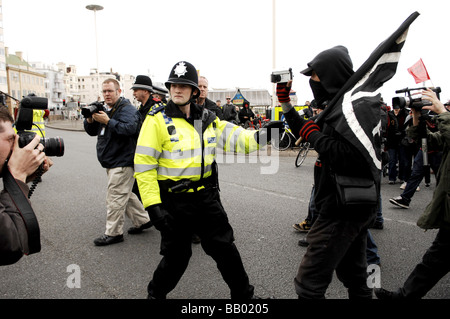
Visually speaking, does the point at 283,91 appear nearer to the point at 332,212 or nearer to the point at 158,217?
the point at 332,212

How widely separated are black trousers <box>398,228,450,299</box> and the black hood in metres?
1.47

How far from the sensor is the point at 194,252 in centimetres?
392

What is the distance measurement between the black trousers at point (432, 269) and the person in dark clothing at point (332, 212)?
1.90 feet

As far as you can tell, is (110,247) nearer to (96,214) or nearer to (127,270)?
(127,270)

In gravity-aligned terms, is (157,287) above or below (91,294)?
above

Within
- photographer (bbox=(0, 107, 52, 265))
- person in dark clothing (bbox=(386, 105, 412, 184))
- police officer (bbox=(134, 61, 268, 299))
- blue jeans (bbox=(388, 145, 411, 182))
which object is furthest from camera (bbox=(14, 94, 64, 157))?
blue jeans (bbox=(388, 145, 411, 182))

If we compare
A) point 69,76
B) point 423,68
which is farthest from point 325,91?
point 69,76

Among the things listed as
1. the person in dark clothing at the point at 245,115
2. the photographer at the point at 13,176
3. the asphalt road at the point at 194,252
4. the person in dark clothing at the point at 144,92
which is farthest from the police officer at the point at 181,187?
the person in dark clothing at the point at 245,115

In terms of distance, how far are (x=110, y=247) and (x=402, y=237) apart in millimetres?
3755

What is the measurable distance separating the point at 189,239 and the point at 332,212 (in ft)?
3.78

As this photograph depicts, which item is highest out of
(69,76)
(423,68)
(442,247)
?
(69,76)

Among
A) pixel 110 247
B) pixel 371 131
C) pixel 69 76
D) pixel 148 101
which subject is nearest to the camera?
pixel 371 131

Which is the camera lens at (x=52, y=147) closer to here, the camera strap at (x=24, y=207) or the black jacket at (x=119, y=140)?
the camera strap at (x=24, y=207)

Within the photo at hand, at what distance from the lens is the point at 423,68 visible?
3.43 m
